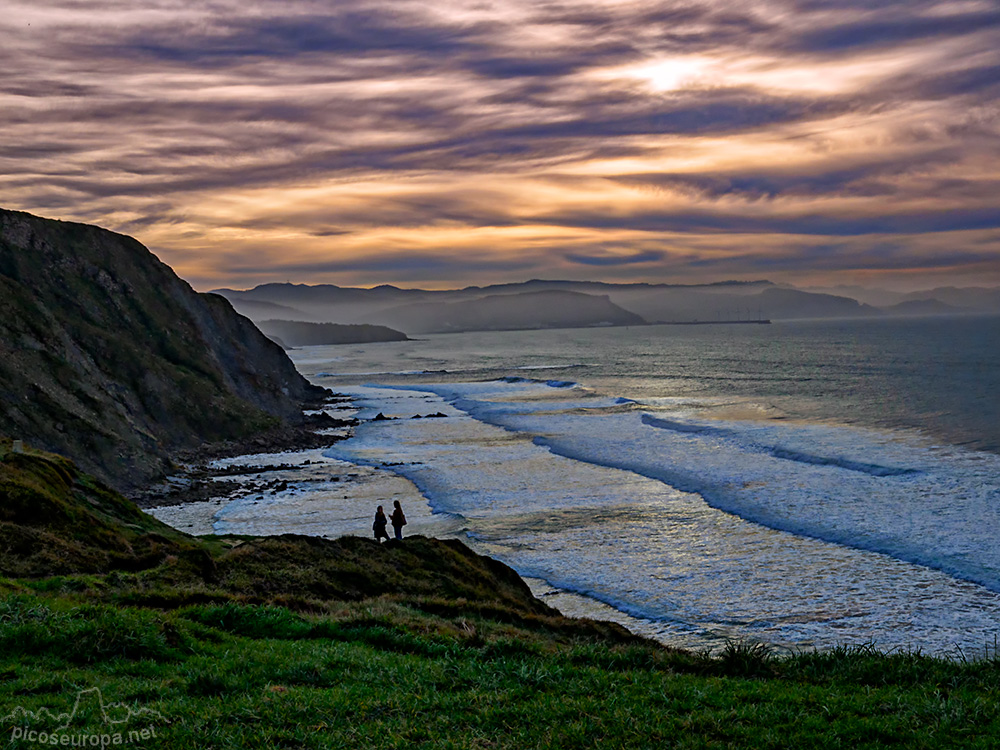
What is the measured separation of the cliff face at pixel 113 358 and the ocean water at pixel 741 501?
984cm

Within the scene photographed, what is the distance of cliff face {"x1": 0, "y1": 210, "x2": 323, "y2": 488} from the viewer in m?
38.5

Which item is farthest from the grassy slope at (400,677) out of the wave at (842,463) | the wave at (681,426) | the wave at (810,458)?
the wave at (681,426)

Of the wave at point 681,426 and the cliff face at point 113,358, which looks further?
the wave at point 681,426

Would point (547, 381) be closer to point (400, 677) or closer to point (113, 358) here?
point (113, 358)

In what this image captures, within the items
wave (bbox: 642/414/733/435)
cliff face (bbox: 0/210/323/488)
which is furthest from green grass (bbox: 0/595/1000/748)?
wave (bbox: 642/414/733/435)

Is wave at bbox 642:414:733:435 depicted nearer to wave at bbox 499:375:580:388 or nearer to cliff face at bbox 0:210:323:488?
cliff face at bbox 0:210:323:488

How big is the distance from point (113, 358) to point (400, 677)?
47.8 metres

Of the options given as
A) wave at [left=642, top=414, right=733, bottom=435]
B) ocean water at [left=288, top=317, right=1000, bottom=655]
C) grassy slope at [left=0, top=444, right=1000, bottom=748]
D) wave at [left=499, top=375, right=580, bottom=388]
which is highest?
grassy slope at [left=0, top=444, right=1000, bottom=748]

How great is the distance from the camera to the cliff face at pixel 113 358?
38.5 metres

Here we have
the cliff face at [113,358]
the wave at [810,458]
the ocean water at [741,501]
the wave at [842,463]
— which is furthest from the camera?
the cliff face at [113,358]

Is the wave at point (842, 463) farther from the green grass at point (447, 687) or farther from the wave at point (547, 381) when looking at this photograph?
the wave at point (547, 381)

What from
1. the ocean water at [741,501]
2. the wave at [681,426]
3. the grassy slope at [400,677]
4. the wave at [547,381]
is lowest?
the ocean water at [741,501]

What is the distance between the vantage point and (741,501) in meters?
32.8

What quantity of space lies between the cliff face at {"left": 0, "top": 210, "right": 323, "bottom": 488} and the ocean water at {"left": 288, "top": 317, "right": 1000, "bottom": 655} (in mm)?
9836
